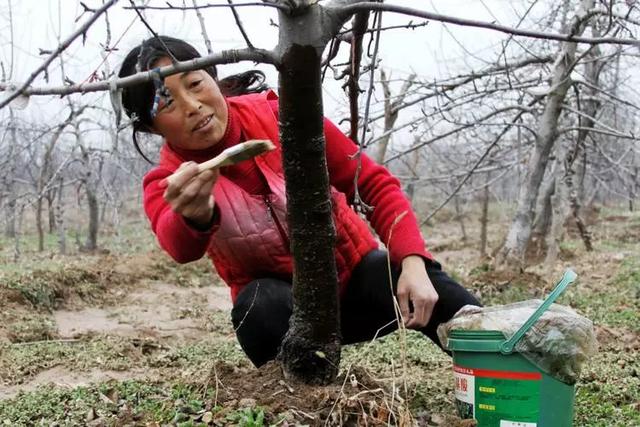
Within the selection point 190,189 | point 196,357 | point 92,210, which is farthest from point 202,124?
point 92,210

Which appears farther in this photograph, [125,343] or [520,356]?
→ [125,343]

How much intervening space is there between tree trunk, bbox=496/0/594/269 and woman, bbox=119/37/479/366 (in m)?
3.57

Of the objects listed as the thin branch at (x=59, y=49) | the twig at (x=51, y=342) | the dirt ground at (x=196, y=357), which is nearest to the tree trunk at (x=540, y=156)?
the dirt ground at (x=196, y=357)

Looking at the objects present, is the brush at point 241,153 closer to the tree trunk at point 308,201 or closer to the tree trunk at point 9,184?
the tree trunk at point 308,201

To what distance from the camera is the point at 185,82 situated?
1.83 m

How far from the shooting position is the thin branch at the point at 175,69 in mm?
1190

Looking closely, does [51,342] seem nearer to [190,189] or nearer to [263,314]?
[263,314]

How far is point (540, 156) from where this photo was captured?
5637mm

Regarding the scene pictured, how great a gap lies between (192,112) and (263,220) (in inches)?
15.0

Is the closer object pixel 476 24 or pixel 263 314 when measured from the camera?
pixel 476 24

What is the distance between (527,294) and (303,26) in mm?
4260

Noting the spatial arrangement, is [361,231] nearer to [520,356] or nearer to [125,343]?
[520,356]

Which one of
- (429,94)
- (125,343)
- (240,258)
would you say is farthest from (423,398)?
(429,94)

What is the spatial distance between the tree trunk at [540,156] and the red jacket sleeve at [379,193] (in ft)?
11.5
